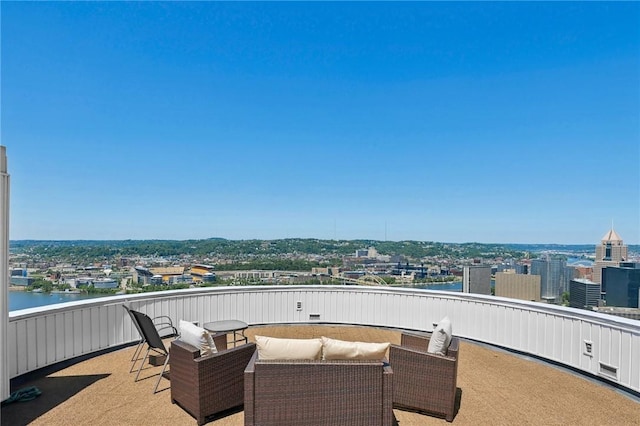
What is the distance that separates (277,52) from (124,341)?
10.2 m

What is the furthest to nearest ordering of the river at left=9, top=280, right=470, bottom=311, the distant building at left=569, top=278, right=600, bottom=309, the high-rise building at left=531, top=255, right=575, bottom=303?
the high-rise building at left=531, top=255, right=575, bottom=303 < the distant building at left=569, top=278, right=600, bottom=309 < the river at left=9, top=280, right=470, bottom=311

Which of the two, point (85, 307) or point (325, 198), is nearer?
point (85, 307)

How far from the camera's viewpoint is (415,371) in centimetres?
322

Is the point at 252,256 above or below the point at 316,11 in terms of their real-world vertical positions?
below

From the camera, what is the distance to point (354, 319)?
696 centimetres

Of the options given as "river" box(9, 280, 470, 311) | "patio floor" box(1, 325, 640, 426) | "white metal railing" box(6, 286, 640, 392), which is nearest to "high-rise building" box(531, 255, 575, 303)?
"white metal railing" box(6, 286, 640, 392)

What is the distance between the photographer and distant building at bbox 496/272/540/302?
17.9 ft

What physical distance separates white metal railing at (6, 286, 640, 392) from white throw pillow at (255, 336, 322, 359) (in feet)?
9.94

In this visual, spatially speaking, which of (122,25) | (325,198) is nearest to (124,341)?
(122,25)

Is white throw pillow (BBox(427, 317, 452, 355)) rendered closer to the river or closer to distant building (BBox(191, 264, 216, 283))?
the river

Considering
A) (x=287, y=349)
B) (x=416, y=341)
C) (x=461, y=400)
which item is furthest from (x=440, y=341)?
(x=287, y=349)

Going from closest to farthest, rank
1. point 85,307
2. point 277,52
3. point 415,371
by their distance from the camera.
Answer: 1. point 415,371
2. point 85,307
3. point 277,52

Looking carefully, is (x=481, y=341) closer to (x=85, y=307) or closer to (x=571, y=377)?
(x=571, y=377)

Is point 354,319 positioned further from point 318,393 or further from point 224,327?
point 318,393
